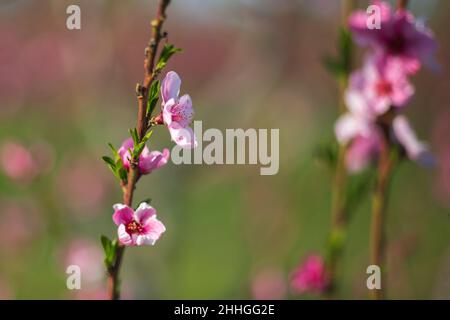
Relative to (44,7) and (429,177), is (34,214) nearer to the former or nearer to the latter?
(429,177)

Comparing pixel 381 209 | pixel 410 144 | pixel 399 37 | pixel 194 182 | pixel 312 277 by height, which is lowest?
pixel 312 277

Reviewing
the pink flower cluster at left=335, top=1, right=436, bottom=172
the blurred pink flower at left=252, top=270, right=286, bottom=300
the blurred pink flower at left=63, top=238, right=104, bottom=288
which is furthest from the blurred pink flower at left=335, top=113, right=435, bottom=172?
the blurred pink flower at left=63, top=238, right=104, bottom=288

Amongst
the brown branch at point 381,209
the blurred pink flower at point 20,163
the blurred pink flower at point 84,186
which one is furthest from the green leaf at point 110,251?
the blurred pink flower at point 84,186

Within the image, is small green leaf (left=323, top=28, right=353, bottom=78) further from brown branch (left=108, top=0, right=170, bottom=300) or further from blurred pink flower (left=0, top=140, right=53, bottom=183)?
blurred pink flower (left=0, top=140, right=53, bottom=183)

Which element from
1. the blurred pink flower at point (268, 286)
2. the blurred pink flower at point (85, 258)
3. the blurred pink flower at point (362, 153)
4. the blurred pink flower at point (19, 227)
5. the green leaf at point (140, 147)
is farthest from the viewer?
the blurred pink flower at point (19, 227)

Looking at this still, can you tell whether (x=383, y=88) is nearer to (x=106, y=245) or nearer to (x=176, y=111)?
(x=176, y=111)

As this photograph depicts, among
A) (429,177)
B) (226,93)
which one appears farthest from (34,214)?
(429,177)

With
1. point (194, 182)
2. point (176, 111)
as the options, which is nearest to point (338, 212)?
point (176, 111)

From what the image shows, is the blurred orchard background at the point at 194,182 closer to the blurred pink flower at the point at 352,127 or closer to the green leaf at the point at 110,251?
the blurred pink flower at the point at 352,127
